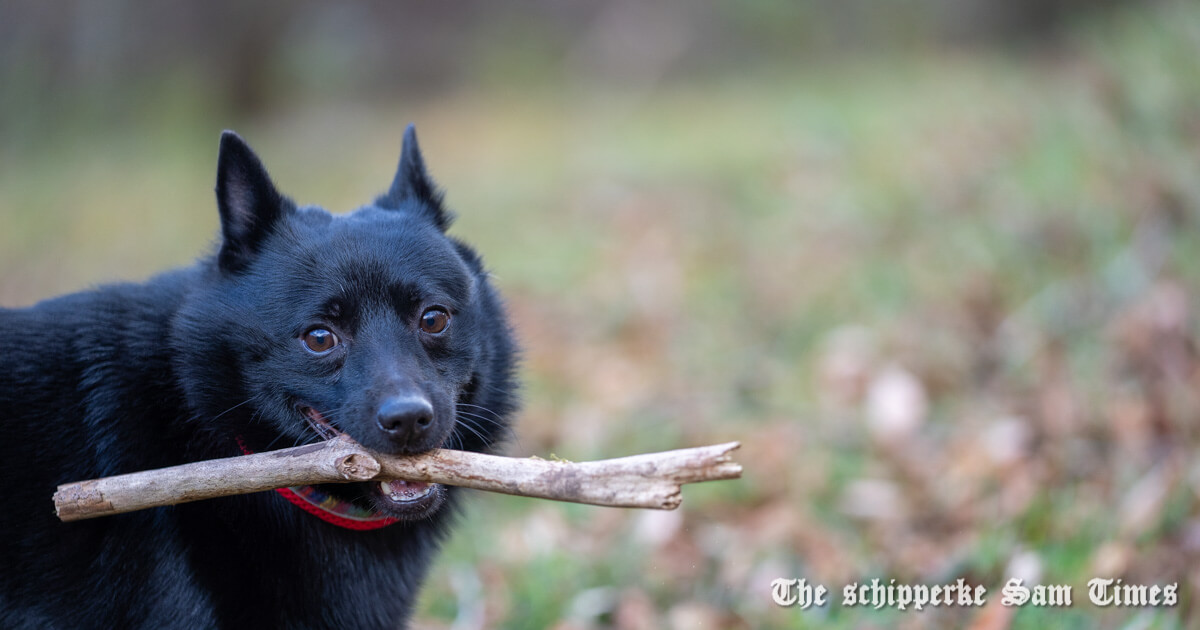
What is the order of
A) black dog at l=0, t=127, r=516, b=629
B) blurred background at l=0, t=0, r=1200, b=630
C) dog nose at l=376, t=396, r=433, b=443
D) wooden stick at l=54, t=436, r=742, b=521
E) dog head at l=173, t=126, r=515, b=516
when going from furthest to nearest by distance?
blurred background at l=0, t=0, r=1200, b=630, dog head at l=173, t=126, r=515, b=516, black dog at l=0, t=127, r=516, b=629, dog nose at l=376, t=396, r=433, b=443, wooden stick at l=54, t=436, r=742, b=521

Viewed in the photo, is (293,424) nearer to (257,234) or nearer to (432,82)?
(257,234)

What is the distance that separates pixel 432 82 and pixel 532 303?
9.93m

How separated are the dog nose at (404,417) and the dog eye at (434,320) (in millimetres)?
440

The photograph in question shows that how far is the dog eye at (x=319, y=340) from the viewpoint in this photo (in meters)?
2.68

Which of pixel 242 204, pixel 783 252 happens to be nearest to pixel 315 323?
pixel 242 204

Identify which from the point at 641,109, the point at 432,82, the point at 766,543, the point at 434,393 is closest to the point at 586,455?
the point at 766,543

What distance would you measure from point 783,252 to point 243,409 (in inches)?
204

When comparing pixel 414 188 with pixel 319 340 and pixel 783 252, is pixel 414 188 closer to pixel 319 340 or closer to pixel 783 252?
pixel 319 340

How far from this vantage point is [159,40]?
1474 cm

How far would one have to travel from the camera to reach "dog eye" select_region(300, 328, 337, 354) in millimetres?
2678

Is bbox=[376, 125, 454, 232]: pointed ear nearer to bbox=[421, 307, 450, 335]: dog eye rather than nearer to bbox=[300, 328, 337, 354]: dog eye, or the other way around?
bbox=[421, 307, 450, 335]: dog eye

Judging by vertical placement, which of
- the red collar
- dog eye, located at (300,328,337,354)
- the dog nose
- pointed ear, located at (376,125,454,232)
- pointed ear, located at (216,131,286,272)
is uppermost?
pointed ear, located at (376,125,454,232)

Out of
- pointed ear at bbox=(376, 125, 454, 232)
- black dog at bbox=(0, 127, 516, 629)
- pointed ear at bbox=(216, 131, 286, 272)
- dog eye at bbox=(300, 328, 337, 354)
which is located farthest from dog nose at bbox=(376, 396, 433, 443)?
pointed ear at bbox=(376, 125, 454, 232)

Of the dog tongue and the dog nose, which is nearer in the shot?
the dog nose
